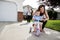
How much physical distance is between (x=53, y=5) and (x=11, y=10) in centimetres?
512

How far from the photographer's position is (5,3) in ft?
53.6

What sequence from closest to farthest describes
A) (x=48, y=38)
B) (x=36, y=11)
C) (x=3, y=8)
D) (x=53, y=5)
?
(x=36, y=11) < (x=48, y=38) < (x=53, y=5) < (x=3, y=8)

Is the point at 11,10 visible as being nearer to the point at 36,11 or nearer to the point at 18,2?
the point at 18,2

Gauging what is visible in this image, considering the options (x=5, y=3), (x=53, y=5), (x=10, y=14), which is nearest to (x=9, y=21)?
(x=10, y=14)

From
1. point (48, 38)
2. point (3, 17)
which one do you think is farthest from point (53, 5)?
point (3, 17)

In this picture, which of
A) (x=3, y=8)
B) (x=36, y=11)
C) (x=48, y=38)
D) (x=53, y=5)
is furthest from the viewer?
(x=3, y=8)

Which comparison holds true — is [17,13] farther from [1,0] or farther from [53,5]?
[53,5]

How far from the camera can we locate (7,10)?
16281 mm

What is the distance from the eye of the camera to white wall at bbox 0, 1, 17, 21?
1623 cm

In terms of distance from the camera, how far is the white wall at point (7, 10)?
53.3 ft

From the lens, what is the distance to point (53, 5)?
1259cm

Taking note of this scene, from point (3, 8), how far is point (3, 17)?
0.82m

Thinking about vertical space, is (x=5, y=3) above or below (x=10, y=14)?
above

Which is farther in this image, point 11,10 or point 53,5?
point 11,10
